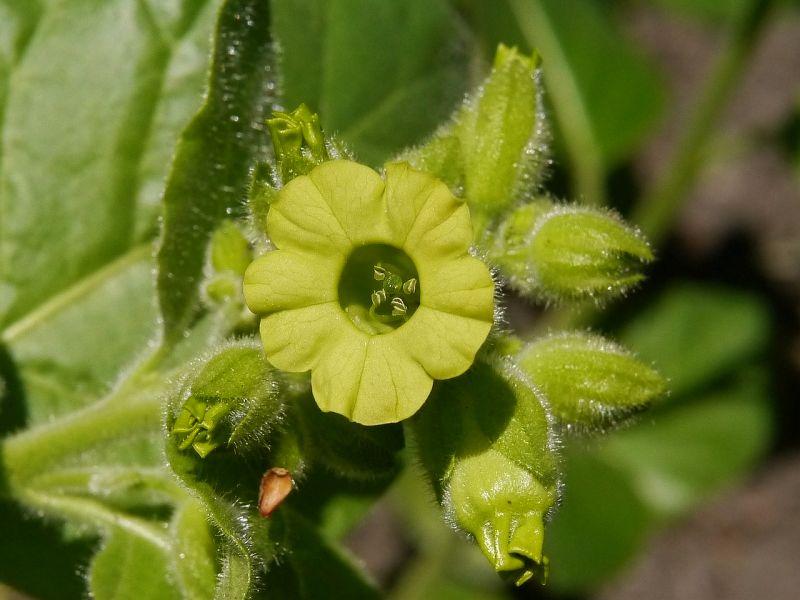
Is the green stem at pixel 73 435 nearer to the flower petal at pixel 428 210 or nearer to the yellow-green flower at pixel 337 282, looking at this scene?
the yellow-green flower at pixel 337 282

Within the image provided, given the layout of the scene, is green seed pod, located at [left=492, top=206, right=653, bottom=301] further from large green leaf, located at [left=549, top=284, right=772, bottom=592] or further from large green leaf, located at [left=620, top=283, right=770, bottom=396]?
large green leaf, located at [left=620, top=283, right=770, bottom=396]

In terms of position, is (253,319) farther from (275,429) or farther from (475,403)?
(475,403)

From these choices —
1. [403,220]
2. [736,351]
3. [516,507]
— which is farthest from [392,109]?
[736,351]

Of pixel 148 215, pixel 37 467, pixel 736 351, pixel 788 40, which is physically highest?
pixel 148 215

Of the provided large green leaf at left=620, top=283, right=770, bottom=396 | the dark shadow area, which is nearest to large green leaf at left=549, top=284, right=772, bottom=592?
large green leaf at left=620, top=283, right=770, bottom=396

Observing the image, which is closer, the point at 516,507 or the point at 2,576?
the point at 516,507

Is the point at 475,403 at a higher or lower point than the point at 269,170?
lower
